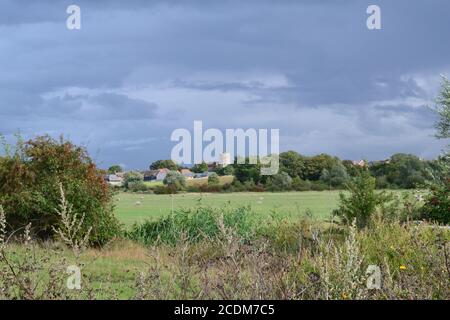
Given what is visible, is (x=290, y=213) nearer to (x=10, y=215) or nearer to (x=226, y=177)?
(x=226, y=177)

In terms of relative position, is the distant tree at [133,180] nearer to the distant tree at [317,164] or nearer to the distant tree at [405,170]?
the distant tree at [317,164]

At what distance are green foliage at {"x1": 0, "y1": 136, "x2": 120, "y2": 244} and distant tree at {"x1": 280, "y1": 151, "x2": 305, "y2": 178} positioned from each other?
7297mm

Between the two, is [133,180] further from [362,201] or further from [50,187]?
[362,201]

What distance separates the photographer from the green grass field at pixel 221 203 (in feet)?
60.4

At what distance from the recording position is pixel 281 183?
22.6 metres

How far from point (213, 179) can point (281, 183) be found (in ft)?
7.68

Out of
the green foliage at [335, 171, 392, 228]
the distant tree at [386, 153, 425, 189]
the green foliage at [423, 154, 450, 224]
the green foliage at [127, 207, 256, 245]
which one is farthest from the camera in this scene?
the distant tree at [386, 153, 425, 189]

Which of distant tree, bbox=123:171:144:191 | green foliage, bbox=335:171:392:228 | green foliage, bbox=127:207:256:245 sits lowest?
green foliage, bbox=127:207:256:245

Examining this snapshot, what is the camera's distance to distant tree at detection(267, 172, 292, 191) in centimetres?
2247

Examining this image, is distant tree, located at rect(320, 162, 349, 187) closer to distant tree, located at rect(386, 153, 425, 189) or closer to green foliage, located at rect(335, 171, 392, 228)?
distant tree, located at rect(386, 153, 425, 189)

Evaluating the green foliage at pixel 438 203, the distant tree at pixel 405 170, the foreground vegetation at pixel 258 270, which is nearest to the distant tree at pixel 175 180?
the foreground vegetation at pixel 258 270

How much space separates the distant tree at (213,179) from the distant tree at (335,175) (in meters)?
3.61

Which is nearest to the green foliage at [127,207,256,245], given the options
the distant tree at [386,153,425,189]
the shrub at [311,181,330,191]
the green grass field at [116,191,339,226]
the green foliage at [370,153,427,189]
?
the green grass field at [116,191,339,226]

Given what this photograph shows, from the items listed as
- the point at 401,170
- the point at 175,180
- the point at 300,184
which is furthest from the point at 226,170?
the point at 401,170
